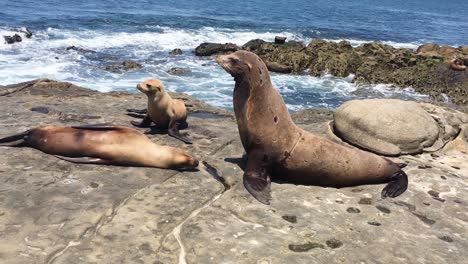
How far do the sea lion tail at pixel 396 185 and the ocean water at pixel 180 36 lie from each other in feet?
28.6

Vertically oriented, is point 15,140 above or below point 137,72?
above

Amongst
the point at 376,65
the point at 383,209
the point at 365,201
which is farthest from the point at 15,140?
the point at 376,65

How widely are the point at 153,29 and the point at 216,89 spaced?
15874 millimetres

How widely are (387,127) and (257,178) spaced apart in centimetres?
277

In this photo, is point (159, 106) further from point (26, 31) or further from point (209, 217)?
point (26, 31)

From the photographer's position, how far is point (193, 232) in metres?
3.70

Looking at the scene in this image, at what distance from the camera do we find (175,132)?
643 cm

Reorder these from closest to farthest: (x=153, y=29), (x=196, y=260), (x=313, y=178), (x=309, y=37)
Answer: (x=196, y=260) < (x=313, y=178) < (x=153, y=29) < (x=309, y=37)

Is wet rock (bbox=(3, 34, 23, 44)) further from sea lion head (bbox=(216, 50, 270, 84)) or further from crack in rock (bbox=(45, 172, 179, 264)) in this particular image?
crack in rock (bbox=(45, 172, 179, 264))

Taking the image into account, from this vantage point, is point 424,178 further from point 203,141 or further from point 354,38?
point 354,38

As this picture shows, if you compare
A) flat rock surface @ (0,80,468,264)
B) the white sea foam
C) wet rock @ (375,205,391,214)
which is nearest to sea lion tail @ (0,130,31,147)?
flat rock surface @ (0,80,468,264)

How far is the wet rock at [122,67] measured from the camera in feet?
57.2

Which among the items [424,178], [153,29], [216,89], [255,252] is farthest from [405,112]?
[153,29]

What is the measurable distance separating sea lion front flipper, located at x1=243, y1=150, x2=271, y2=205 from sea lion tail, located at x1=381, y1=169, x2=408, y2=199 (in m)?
1.15
